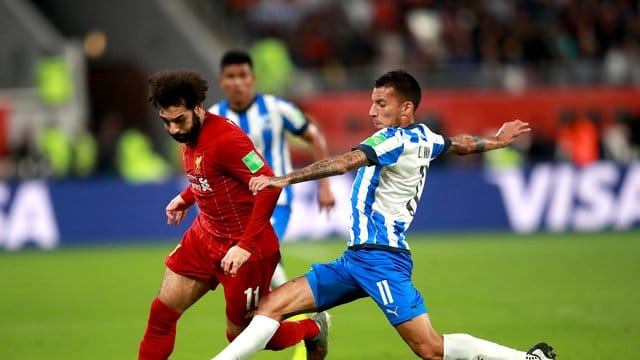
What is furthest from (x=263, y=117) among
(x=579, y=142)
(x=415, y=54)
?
(x=415, y=54)

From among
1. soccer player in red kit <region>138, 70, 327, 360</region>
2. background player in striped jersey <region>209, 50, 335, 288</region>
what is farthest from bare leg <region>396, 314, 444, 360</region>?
background player in striped jersey <region>209, 50, 335, 288</region>

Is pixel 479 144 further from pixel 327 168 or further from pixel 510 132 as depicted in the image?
pixel 327 168

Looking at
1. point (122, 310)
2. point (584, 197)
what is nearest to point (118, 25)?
point (584, 197)

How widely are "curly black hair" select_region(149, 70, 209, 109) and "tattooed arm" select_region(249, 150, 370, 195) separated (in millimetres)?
681

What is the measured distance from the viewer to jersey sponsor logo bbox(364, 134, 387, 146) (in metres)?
6.88

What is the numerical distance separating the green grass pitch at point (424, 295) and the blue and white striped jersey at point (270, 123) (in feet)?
5.43

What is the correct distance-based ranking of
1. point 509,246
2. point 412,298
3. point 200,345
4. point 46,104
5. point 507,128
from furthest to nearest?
1. point 46,104
2. point 509,246
3. point 200,345
4. point 507,128
5. point 412,298

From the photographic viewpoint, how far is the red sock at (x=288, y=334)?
743 cm

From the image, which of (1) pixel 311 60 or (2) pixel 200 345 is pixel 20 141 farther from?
(2) pixel 200 345

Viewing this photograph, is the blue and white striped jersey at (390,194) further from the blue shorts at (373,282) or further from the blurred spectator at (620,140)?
the blurred spectator at (620,140)

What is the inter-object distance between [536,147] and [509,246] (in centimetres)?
817

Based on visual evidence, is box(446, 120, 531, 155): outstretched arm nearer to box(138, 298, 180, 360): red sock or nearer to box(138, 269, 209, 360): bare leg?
box(138, 269, 209, 360): bare leg

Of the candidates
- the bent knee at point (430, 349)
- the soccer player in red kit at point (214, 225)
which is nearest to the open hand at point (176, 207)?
the soccer player in red kit at point (214, 225)

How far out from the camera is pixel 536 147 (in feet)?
84.2
